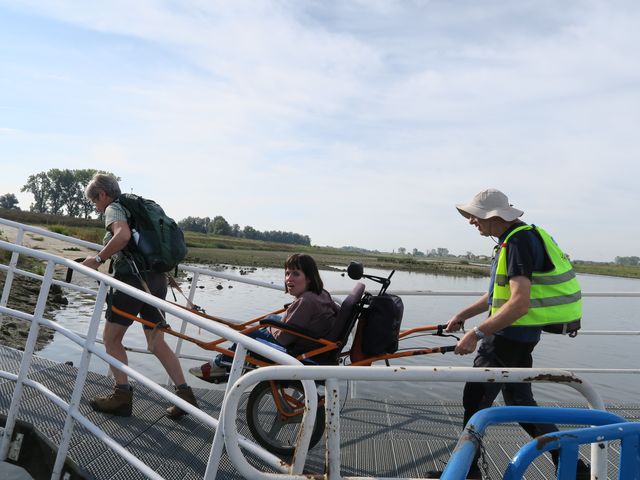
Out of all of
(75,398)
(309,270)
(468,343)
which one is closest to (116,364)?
(75,398)

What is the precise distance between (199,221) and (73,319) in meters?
139

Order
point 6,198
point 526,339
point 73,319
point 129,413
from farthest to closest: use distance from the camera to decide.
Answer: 1. point 6,198
2. point 73,319
3. point 129,413
4. point 526,339

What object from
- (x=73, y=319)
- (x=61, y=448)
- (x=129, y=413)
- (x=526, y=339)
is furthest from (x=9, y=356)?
(x=73, y=319)

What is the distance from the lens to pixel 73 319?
16016mm

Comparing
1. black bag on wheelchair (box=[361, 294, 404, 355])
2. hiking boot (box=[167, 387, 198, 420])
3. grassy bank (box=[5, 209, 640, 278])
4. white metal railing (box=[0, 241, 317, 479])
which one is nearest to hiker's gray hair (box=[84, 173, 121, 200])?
white metal railing (box=[0, 241, 317, 479])

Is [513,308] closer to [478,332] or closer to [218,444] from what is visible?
[478,332]

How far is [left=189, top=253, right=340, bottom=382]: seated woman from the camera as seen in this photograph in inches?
156

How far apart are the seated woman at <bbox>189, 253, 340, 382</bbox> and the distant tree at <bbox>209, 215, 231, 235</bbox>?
14251cm

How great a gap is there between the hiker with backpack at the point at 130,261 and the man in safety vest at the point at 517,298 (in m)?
2.19

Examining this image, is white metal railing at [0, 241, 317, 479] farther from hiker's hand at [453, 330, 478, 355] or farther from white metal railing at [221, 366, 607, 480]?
hiker's hand at [453, 330, 478, 355]

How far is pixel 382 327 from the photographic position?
385 cm

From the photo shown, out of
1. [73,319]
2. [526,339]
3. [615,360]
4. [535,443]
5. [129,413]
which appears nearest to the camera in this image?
[535,443]

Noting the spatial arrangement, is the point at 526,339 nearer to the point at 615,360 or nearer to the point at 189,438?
the point at 189,438

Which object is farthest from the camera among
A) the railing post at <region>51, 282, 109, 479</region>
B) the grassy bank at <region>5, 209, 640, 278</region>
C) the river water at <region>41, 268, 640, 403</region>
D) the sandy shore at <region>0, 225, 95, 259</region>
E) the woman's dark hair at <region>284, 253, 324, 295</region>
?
the grassy bank at <region>5, 209, 640, 278</region>
